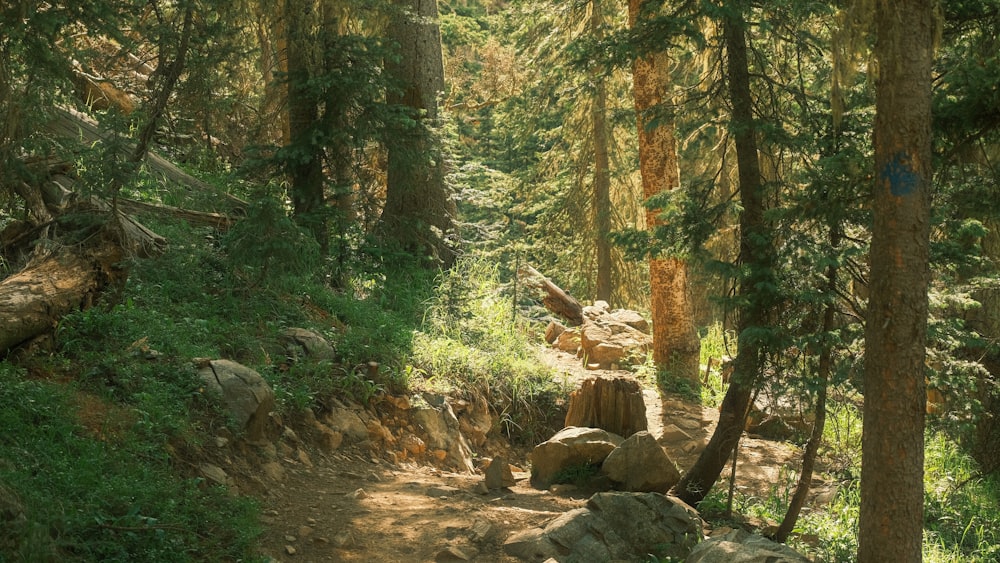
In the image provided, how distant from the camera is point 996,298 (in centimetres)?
1064

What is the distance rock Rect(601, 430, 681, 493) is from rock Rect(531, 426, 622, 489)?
253 mm

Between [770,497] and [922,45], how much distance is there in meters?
5.49

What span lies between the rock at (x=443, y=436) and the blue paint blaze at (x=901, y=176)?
5.44 meters

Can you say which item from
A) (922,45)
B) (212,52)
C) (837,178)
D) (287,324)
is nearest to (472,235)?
(287,324)

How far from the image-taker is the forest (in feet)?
17.0

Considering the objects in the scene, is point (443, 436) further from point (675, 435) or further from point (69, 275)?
point (69, 275)

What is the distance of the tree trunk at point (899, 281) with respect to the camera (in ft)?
16.7

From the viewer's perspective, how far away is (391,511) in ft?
22.1

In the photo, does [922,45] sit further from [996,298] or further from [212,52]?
[996,298]

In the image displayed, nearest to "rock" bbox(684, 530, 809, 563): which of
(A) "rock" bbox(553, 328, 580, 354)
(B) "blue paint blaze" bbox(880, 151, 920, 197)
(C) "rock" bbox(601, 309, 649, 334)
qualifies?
(B) "blue paint blaze" bbox(880, 151, 920, 197)

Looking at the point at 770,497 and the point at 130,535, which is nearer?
the point at 130,535

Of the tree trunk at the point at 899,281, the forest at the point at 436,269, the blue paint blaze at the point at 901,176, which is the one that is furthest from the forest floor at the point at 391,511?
the blue paint blaze at the point at 901,176

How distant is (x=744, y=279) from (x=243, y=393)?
4.45 metres

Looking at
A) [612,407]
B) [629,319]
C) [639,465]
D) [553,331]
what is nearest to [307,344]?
[612,407]
